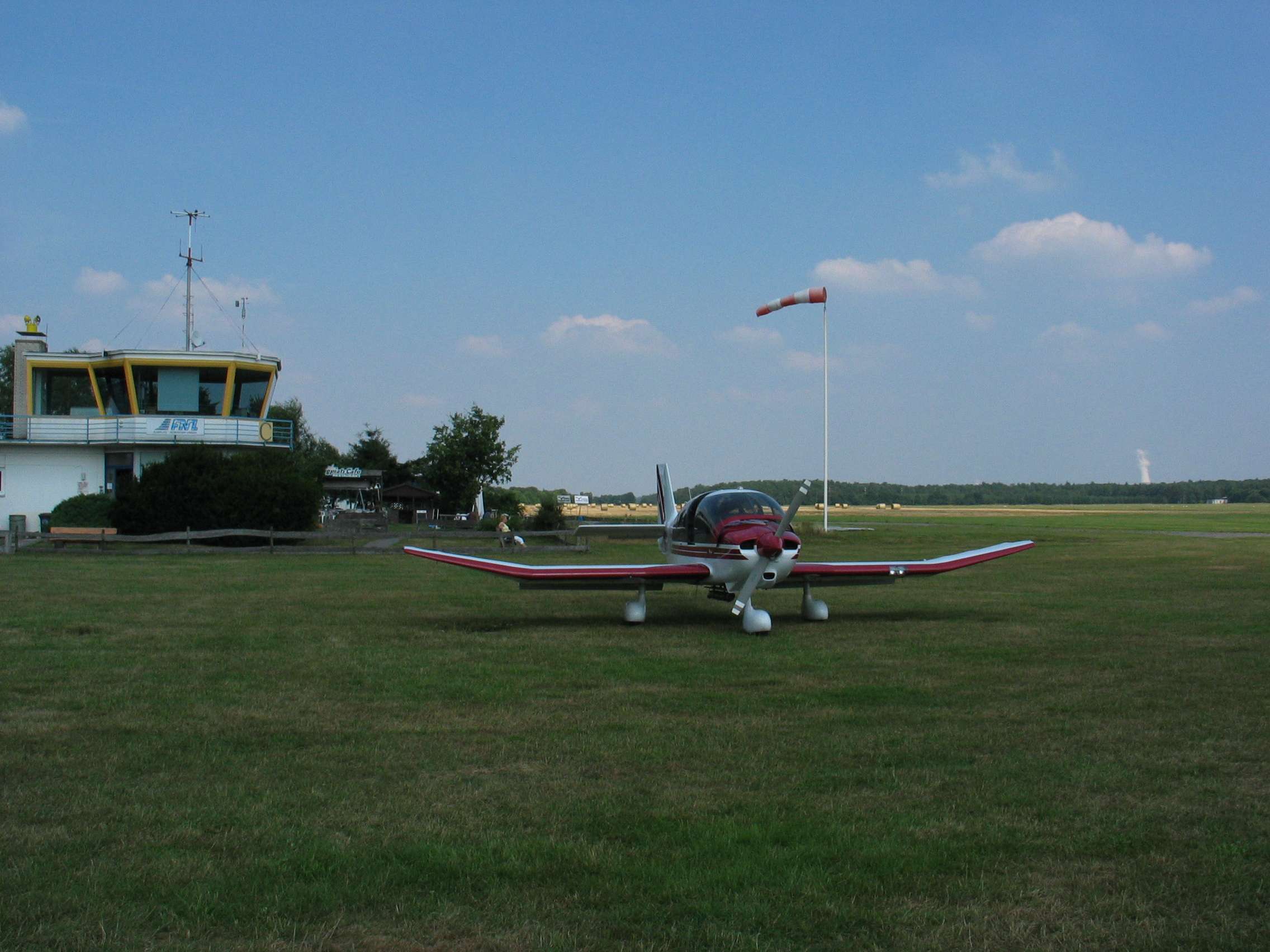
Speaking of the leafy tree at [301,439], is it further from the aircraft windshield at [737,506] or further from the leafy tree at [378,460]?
the aircraft windshield at [737,506]

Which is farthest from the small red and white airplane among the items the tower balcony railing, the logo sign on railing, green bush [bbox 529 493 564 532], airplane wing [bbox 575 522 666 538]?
green bush [bbox 529 493 564 532]

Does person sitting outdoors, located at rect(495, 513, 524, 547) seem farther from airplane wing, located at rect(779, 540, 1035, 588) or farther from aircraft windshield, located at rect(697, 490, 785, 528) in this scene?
airplane wing, located at rect(779, 540, 1035, 588)

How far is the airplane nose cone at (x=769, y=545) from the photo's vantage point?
12992mm

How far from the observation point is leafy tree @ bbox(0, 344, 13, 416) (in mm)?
67438

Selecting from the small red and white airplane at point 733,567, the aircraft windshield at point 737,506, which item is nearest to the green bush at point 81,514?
the small red and white airplane at point 733,567

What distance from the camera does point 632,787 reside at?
6047mm

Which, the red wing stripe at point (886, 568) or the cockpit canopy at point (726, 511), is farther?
the red wing stripe at point (886, 568)

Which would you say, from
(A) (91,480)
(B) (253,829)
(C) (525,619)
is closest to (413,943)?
(B) (253,829)

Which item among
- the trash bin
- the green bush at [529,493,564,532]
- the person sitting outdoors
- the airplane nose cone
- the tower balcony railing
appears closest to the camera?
the airplane nose cone

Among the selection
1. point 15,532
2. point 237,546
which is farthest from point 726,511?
point 15,532

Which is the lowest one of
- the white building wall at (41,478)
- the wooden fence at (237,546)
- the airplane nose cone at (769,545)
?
the wooden fence at (237,546)

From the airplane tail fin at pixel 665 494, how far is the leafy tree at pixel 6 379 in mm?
61462

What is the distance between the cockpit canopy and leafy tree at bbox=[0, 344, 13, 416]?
65.3 meters

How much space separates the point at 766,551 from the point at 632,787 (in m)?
7.28
